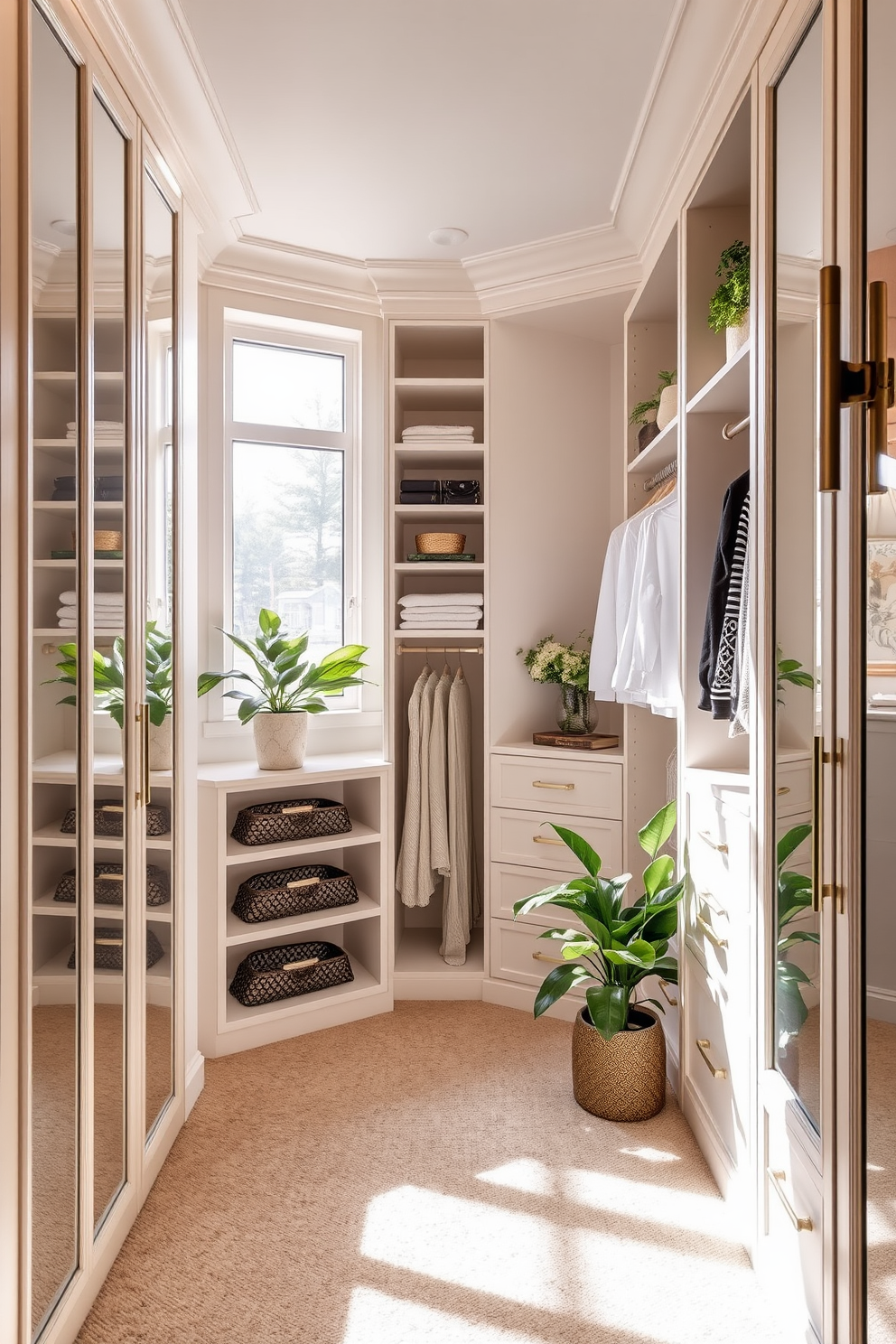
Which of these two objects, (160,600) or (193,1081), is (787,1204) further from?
(160,600)

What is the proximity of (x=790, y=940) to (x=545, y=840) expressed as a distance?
1.57 m

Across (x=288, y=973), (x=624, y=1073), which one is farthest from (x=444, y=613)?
(x=624, y=1073)

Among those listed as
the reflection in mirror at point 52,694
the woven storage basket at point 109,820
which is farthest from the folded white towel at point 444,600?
the reflection in mirror at point 52,694

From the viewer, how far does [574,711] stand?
10.6 ft

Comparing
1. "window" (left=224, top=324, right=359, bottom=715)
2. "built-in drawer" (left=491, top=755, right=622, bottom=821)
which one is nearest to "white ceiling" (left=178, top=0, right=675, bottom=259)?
"window" (left=224, top=324, right=359, bottom=715)

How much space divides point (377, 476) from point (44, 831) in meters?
2.31

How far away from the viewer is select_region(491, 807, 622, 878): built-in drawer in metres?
3.01

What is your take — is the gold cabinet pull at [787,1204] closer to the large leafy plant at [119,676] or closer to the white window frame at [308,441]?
the large leafy plant at [119,676]

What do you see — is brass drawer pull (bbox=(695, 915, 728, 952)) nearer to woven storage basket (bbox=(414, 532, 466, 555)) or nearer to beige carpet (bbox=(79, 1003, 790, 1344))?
beige carpet (bbox=(79, 1003, 790, 1344))

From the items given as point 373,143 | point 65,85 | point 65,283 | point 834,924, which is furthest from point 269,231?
point 834,924

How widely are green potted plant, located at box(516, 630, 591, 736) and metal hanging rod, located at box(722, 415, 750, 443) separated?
Result: 3.57ft

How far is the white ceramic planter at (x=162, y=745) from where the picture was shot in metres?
2.12

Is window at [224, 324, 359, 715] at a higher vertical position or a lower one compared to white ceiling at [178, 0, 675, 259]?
lower

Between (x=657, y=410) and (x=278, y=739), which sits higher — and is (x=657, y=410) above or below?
above
